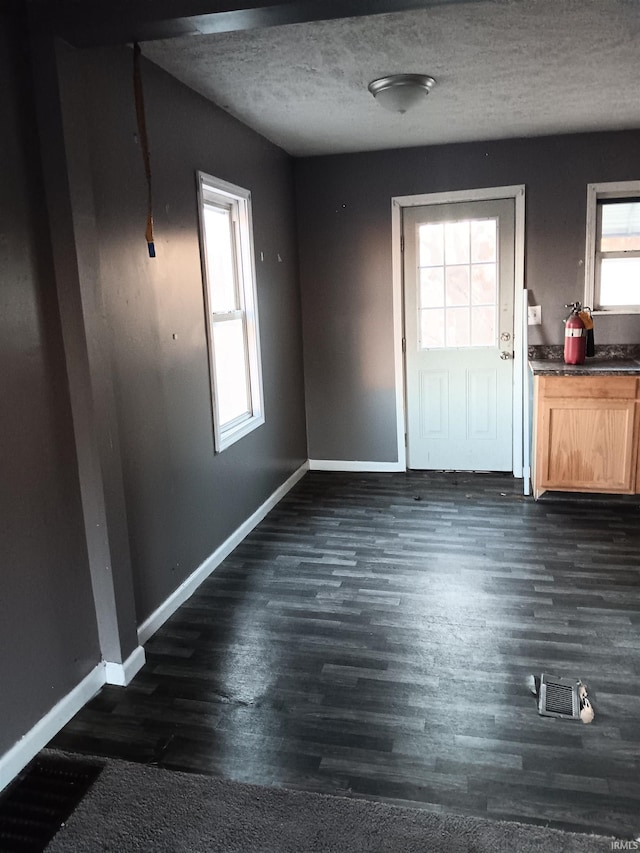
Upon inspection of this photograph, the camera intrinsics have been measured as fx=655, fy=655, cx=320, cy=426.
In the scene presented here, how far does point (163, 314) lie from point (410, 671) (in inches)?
71.7

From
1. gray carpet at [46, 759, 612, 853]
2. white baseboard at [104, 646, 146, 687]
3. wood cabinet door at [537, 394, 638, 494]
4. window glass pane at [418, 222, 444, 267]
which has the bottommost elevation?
gray carpet at [46, 759, 612, 853]

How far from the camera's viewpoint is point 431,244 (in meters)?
4.80

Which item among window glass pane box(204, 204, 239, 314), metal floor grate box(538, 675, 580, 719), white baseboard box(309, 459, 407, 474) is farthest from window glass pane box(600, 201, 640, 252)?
metal floor grate box(538, 675, 580, 719)

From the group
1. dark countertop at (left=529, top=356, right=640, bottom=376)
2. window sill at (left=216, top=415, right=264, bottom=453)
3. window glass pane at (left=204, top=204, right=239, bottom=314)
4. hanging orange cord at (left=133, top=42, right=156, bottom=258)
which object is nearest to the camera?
hanging orange cord at (left=133, top=42, right=156, bottom=258)

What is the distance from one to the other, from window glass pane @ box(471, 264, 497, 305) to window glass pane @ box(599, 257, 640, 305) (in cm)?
75

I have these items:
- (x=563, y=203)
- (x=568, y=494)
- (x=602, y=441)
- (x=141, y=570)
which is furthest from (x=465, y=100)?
(x=141, y=570)

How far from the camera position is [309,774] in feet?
6.52

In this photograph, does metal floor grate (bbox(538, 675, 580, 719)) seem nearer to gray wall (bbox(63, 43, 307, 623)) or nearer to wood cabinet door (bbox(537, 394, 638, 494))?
gray wall (bbox(63, 43, 307, 623))

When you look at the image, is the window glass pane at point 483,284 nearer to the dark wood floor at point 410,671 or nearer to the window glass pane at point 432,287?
the window glass pane at point 432,287

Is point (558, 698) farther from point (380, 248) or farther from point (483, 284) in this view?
point (380, 248)

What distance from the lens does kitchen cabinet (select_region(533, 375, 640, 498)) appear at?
4074mm

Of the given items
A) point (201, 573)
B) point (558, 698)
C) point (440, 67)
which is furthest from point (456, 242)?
point (558, 698)

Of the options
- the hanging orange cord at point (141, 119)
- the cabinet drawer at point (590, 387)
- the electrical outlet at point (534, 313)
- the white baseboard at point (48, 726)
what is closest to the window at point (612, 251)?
the electrical outlet at point (534, 313)

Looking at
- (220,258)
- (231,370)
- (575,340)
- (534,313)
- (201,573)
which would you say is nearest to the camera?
(201,573)
